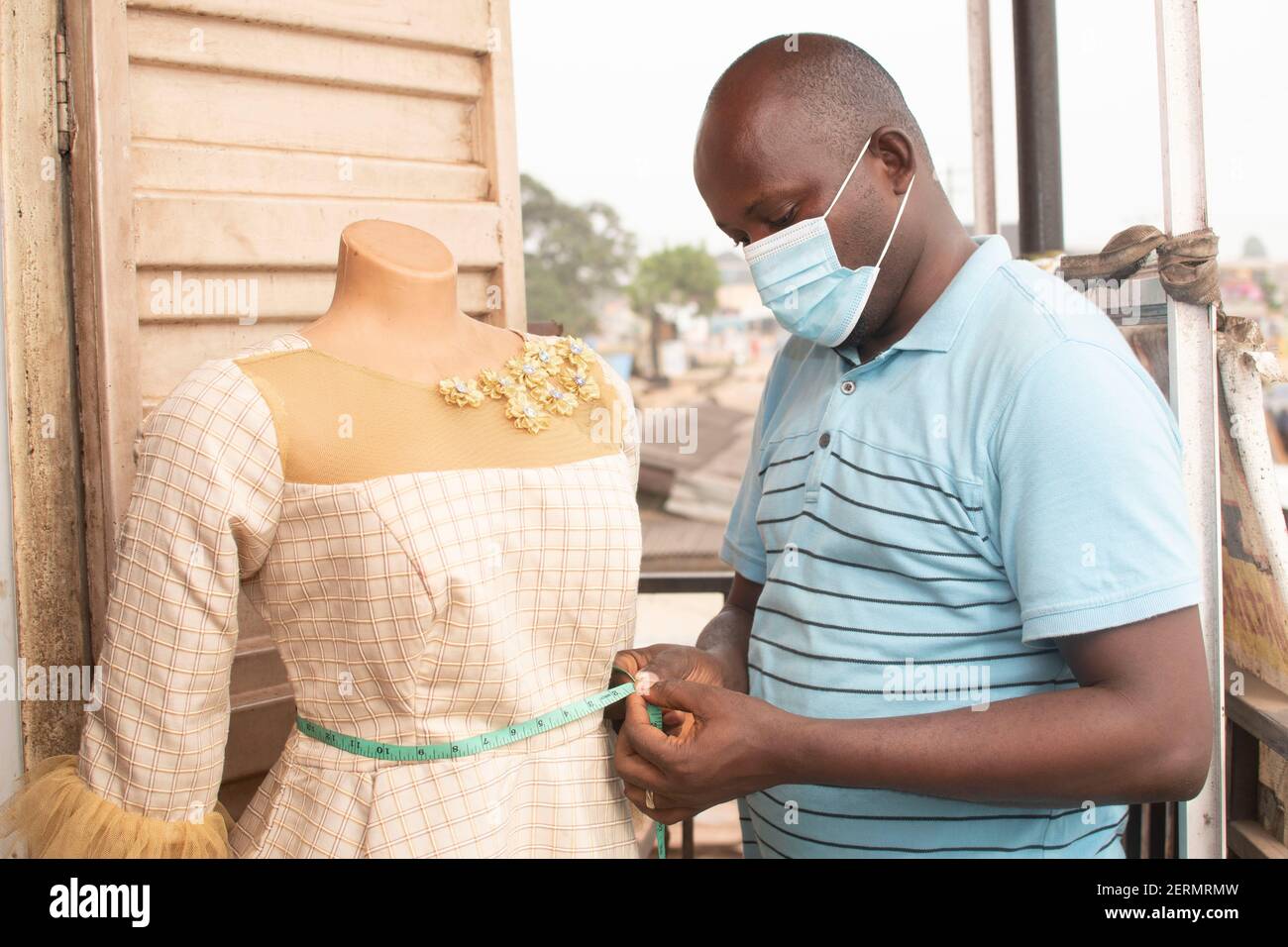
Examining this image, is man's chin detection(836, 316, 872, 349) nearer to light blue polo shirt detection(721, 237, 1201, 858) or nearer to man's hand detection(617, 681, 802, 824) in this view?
light blue polo shirt detection(721, 237, 1201, 858)

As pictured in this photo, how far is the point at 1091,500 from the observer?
121 centimetres

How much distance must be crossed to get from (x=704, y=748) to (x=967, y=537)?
40 cm

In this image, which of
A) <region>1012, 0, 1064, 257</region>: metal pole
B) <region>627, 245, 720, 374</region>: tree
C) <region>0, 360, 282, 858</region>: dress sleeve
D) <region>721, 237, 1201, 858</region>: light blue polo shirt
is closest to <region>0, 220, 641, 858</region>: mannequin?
<region>0, 360, 282, 858</region>: dress sleeve

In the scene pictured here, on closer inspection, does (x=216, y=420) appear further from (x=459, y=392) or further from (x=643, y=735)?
(x=643, y=735)

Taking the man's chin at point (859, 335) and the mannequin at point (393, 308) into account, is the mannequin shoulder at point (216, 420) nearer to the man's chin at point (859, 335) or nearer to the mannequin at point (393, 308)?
the mannequin at point (393, 308)

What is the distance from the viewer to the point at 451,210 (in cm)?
225

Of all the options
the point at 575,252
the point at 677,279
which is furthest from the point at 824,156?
the point at 677,279

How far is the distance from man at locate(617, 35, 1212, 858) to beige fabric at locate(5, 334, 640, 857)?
0.18 metres

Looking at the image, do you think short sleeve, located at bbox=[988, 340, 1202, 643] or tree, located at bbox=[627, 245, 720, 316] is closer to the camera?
short sleeve, located at bbox=[988, 340, 1202, 643]

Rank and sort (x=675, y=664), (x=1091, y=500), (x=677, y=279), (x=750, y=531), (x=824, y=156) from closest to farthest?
(x=1091, y=500), (x=824, y=156), (x=675, y=664), (x=750, y=531), (x=677, y=279)

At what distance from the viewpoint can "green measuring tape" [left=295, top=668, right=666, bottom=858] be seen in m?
1.35
